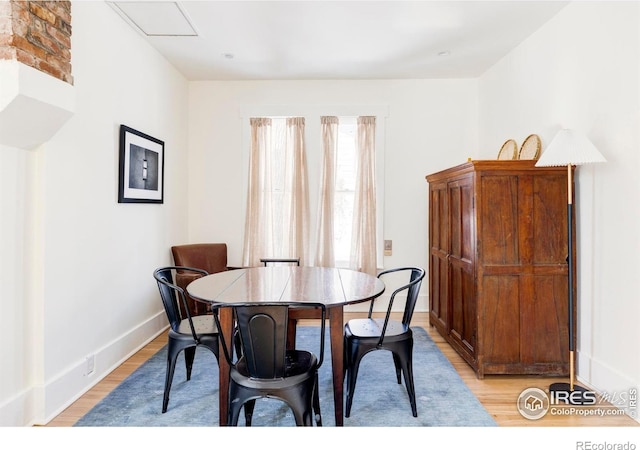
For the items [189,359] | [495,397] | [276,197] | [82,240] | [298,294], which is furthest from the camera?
[276,197]

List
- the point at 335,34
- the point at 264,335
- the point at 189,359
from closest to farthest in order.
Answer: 1. the point at 264,335
2. the point at 189,359
3. the point at 335,34

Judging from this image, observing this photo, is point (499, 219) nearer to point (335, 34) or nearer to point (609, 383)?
point (609, 383)

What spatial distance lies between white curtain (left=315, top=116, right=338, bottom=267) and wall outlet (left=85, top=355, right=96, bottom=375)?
2380 mm

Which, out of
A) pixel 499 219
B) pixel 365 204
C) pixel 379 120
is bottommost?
pixel 499 219

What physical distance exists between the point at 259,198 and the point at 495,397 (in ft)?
10.1

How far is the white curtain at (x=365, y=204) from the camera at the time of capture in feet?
13.8

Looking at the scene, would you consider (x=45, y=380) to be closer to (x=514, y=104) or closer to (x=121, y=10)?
(x=121, y=10)

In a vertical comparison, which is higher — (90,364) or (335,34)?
(335,34)

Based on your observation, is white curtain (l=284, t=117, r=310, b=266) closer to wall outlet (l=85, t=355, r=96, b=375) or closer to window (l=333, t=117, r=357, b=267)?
window (l=333, t=117, r=357, b=267)

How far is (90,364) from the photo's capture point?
2.50 meters

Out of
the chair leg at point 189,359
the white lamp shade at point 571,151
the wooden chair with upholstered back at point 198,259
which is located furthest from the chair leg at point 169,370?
the white lamp shade at point 571,151

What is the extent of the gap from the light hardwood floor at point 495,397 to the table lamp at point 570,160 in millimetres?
147

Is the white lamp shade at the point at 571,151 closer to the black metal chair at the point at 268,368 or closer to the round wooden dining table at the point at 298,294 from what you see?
the round wooden dining table at the point at 298,294

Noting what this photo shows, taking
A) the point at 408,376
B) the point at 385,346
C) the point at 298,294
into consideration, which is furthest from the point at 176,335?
the point at 408,376
